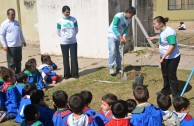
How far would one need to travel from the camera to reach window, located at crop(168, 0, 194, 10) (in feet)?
74.0

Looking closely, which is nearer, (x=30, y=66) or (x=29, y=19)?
(x=30, y=66)

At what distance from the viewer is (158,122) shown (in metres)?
3.72

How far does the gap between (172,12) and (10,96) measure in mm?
19007

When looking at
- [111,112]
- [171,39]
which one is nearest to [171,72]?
[171,39]

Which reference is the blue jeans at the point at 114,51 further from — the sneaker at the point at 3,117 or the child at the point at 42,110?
the child at the point at 42,110

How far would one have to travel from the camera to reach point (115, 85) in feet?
24.2

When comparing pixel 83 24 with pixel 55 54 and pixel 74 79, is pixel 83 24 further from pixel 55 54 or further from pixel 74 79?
pixel 74 79

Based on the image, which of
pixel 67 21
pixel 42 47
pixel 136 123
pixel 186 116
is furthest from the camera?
pixel 42 47

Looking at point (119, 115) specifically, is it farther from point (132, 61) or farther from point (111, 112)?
point (132, 61)

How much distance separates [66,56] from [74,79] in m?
0.62

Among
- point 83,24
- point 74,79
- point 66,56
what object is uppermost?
point 83,24

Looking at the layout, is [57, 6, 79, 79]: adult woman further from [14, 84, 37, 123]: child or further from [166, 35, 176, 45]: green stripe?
[166, 35, 176, 45]: green stripe

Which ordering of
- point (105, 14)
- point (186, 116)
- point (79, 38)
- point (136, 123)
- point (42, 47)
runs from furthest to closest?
point (42, 47) < point (79, 38) < point (105, 14) < point (186, 116) < point (136, 123)

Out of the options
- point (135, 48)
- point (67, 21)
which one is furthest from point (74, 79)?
point (135, 48)
